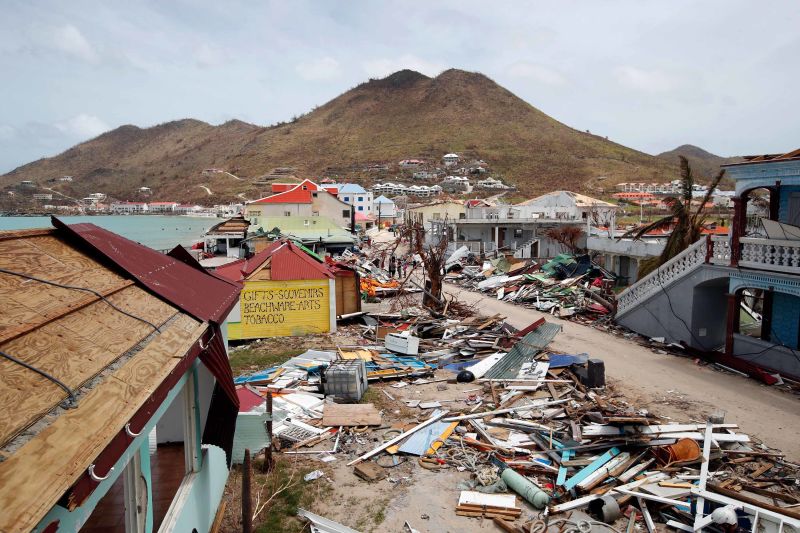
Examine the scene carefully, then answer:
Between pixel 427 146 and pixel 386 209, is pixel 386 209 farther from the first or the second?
pixel 427 146

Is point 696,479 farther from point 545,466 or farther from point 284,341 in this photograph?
point 284,341

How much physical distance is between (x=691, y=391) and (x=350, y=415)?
9.08 m

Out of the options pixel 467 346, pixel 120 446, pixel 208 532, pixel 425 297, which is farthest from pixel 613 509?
pixel 425 297

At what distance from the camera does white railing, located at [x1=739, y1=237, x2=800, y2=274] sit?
14273 millimetres

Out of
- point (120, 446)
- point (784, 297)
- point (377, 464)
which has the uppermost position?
point (120, 446)

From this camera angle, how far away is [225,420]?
6.16 m

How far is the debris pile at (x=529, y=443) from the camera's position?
8.16m

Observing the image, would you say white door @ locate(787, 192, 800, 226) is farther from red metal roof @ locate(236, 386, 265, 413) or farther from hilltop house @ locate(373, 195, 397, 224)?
hilltop house @ locate(373, 195, 397, 224)

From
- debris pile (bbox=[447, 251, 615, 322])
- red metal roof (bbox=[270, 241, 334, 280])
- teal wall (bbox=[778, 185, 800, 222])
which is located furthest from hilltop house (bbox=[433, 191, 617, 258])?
teal wall (bbox=[778, 185, 800, 222])

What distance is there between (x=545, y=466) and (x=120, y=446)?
27.4 ft

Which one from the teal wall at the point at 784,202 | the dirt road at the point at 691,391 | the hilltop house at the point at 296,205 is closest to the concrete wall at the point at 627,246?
the dirt road at the point at 691,391

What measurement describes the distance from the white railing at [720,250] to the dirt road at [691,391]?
3.33m

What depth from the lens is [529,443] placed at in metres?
10.6

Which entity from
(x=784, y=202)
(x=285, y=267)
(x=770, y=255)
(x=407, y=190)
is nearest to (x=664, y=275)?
(x=770, y=255)
